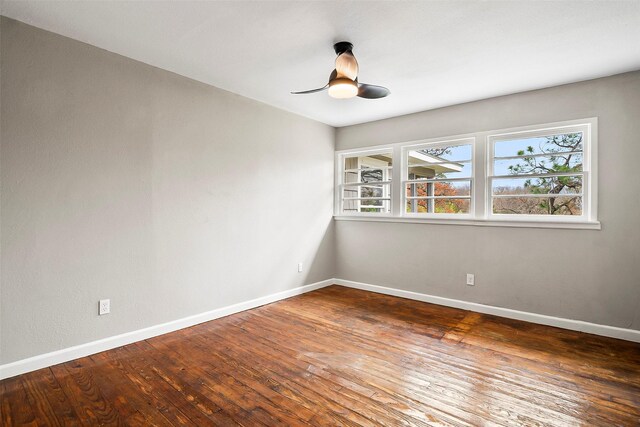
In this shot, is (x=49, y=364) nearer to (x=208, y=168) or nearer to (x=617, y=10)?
(x=208, y=168)

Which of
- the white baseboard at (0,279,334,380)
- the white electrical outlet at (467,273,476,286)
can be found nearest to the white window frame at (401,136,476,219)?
the white electrical outlet at (467,273,476,286)

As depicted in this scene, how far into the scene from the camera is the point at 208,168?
3559mm

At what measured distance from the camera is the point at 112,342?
283 cm

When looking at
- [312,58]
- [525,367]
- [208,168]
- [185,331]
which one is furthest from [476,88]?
[185,331]

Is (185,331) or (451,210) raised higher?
(451,210)

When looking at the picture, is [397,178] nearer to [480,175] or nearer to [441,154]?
[441,154]

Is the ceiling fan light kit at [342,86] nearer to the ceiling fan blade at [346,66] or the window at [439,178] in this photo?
the ceiling fan blade at [346,66]

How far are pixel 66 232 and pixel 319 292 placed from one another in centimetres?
315

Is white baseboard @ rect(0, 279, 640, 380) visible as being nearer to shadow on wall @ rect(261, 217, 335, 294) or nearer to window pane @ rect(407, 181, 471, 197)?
shadow on wall @ rect(261, 217, 335, 294)

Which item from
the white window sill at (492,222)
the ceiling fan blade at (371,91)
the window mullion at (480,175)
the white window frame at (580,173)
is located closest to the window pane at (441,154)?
the window mullion at (480,175)

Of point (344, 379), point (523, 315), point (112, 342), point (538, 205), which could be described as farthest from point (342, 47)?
point (523, 315)

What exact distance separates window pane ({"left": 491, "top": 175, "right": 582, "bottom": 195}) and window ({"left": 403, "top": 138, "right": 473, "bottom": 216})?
13.5 inches

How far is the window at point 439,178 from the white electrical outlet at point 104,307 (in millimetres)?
3661

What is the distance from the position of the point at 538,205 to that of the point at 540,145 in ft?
2.18
